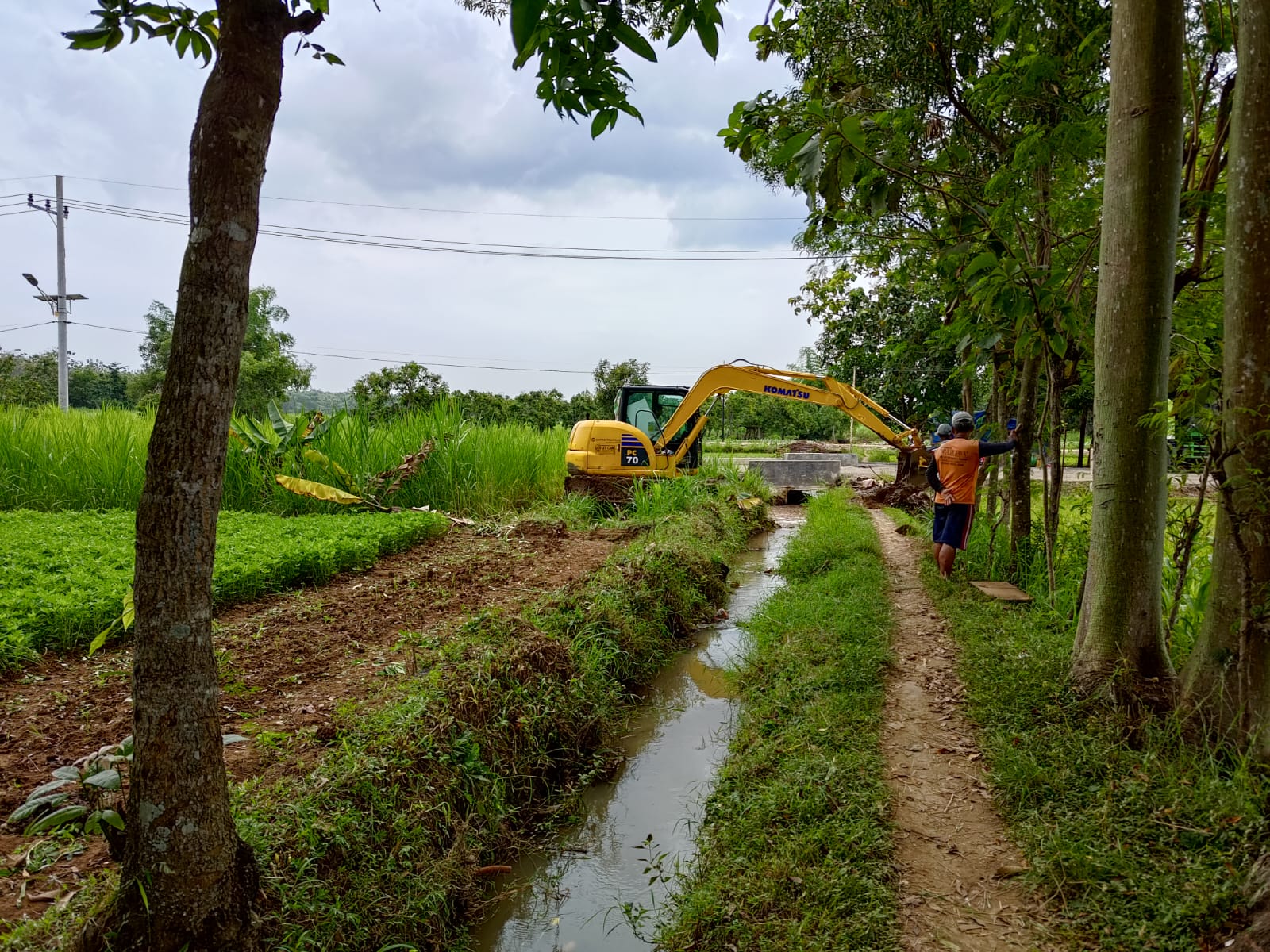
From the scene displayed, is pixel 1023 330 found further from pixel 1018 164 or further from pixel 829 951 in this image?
pixel 829 951

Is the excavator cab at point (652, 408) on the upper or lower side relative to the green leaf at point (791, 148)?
lower

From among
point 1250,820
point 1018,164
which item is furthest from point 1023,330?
point 1250,820

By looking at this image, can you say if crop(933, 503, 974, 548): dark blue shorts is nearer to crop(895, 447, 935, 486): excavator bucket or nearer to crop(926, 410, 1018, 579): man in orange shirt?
crop(926, 410, 1018, 579): man in orange shirt

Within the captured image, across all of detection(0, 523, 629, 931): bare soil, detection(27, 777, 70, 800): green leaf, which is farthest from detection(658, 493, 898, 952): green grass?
detection(27, 777, 70, 800): green leaf

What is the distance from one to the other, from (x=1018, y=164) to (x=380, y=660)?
4940 mm

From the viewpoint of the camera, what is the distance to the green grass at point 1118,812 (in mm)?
2486

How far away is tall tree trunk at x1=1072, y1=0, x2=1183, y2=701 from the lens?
11.9 feet

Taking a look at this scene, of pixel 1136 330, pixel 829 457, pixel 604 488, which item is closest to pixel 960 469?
pixel 1136 330

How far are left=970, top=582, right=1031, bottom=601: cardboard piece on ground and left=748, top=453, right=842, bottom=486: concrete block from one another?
39.2 ft

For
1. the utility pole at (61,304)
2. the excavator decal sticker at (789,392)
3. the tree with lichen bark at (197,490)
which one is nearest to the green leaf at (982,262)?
the tree with lichen bark at (197,490)

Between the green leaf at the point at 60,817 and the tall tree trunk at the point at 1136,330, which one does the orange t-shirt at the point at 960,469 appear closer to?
the tall tree trunk at the point at 1136,330

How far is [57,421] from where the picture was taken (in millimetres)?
9781

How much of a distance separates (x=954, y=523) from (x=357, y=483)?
7.41 meters

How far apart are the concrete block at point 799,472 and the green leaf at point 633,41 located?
56.4 ft
